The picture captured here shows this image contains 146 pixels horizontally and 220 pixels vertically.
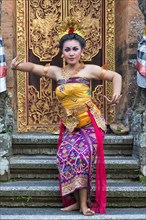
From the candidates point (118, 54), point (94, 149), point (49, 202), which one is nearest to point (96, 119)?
point (94, 149)

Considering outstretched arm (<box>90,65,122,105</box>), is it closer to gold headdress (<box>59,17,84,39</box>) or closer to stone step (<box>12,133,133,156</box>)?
gold headdress (<box>59,17,84,39</box>)

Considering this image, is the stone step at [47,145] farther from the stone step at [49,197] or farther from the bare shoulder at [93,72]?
the bare shoulder at [93,72]

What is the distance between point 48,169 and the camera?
175 inches

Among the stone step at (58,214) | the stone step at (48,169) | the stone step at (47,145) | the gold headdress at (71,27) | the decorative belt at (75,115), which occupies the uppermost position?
the gold headdress at (71,27)

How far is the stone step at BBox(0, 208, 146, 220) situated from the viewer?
12.0 feet

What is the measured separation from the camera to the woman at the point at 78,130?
3.75 m

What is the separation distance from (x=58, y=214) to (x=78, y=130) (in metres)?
0.86

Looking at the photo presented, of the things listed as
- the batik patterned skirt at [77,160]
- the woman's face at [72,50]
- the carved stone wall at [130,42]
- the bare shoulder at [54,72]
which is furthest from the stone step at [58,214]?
the carved stone wall at [130,42]

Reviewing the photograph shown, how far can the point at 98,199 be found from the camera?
3.84 meters

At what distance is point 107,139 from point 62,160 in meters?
1.14

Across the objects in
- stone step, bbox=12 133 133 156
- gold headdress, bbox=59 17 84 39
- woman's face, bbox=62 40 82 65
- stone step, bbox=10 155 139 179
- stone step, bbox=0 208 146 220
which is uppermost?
gold headdress, bbox=59 17 84 39

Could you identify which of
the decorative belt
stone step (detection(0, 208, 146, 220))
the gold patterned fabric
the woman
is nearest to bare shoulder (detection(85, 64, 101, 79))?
the woman

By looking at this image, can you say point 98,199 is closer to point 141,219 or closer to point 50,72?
point 141,219

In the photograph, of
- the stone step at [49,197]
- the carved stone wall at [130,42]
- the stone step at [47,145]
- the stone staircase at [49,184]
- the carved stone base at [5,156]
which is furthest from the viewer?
the carved stone wall at [130,42]
